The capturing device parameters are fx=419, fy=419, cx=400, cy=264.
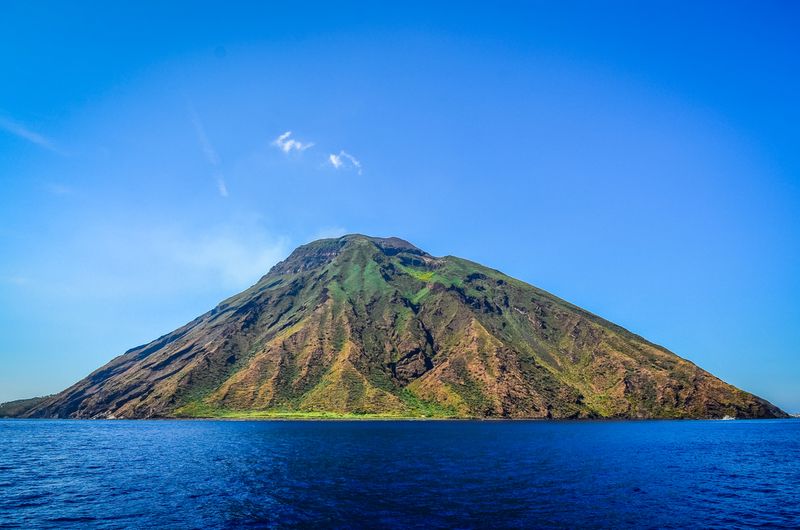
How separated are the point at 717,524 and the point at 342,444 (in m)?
86.4

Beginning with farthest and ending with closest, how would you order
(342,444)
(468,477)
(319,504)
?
(342,444) < (468,477) < (319,504)

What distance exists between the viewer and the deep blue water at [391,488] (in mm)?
42969

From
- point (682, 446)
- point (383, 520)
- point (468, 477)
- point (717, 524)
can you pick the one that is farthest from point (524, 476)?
point (682, 446)

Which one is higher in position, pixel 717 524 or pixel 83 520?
pixel 83 520

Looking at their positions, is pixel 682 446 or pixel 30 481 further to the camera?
pixel 682 446

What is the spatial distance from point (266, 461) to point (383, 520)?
47.8 metres

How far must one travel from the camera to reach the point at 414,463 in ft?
258

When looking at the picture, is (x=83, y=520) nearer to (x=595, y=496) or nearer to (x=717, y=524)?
(x=595, y=496)

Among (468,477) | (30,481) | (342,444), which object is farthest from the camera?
(342,444)

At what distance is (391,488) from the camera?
56.2m

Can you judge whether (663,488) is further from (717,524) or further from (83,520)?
(83,520)

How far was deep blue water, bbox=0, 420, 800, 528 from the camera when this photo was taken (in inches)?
1692

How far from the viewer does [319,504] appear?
4762 centimetres


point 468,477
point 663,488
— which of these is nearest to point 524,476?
point 468,477
